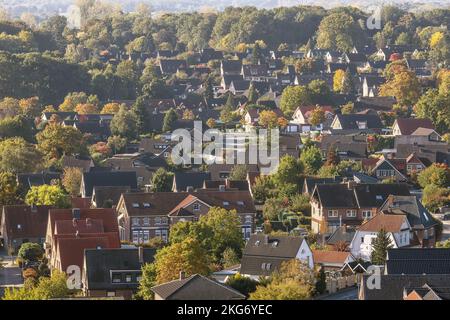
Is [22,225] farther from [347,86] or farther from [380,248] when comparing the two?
[347,86]

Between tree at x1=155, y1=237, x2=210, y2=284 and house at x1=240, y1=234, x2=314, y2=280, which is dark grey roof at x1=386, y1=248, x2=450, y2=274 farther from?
tree at x1=155, y1=237, x2=210, y2=284

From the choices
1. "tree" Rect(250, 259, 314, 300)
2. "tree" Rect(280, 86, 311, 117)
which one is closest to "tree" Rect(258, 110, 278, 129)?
"tree" Rect(280, 86, 311, 117)

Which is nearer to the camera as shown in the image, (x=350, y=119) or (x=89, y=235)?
(x=89, y=235)

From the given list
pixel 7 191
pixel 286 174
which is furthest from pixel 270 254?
pixel 7 191

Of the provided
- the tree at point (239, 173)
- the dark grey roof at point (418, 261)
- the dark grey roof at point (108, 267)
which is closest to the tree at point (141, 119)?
the tree at point (239, 173)
